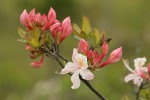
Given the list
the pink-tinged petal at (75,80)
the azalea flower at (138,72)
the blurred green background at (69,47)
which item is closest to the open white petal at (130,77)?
the azalea flower at (138,72)

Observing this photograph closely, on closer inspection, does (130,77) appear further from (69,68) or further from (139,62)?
(69,68)

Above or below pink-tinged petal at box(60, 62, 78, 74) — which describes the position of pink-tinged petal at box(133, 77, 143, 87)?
below

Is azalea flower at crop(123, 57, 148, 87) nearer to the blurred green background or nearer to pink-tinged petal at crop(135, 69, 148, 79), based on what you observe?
pink-tinged petal at crop(135, 69, 148, 79)

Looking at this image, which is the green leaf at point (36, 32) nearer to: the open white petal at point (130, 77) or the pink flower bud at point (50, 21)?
the pink flower bud at point (50, 21)

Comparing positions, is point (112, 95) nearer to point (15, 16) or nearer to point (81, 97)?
point (81, 97)

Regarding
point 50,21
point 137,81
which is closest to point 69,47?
point 137,81

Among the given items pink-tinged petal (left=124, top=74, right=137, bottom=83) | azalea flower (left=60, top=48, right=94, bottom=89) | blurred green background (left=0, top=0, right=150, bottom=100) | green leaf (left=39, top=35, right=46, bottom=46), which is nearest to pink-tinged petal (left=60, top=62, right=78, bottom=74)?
azalea flower (left=60, top=48, right=94, bottom=89)
